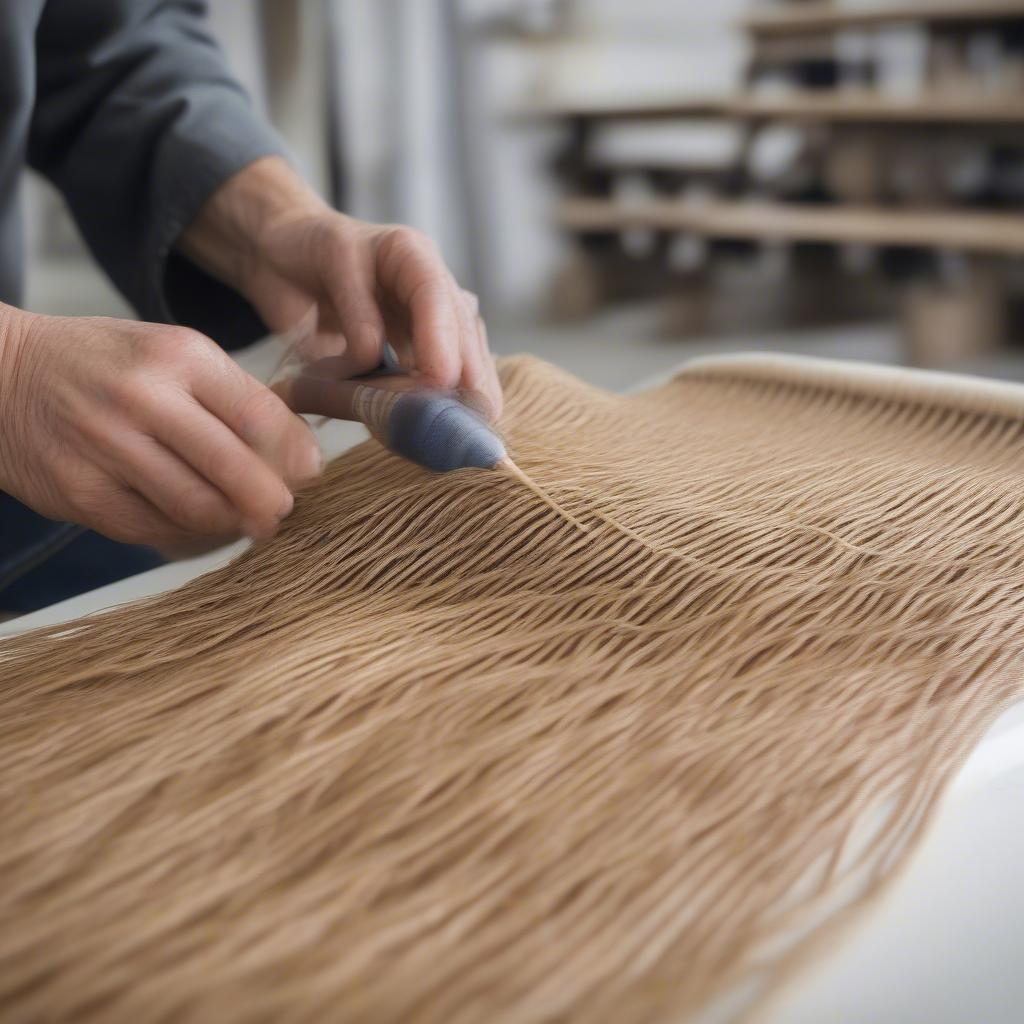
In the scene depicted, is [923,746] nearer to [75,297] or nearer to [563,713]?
[563,713]

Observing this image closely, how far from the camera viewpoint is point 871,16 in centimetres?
268

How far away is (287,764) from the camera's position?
381mm

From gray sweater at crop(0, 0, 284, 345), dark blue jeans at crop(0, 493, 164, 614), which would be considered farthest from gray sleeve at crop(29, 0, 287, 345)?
dark blue jeans at crop(0, 493, 164, 614)

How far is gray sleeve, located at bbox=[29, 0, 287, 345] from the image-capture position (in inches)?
33.3

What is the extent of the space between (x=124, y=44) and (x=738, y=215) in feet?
7.16

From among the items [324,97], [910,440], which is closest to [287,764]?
[910,440]

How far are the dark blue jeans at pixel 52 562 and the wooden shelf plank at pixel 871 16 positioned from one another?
7.50 feet

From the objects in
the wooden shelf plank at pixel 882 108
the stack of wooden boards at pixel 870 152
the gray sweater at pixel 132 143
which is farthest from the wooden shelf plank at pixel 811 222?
the gray sweater at pixel 132 143

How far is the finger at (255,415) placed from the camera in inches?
19.6

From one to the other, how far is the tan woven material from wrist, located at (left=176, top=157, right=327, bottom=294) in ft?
0.81

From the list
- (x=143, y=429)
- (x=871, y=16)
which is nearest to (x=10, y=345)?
(x=143, y=429)

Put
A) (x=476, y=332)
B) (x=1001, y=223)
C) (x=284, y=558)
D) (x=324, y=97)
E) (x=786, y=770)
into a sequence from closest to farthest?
(x=786, y=770), (x=284, y=558), (x=476, y=332), (x=1001, y=223), (x=324, y=97)

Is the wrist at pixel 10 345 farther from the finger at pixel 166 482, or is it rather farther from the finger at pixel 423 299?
the finger at pixel 423 299

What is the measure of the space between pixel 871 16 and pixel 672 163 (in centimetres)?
70
